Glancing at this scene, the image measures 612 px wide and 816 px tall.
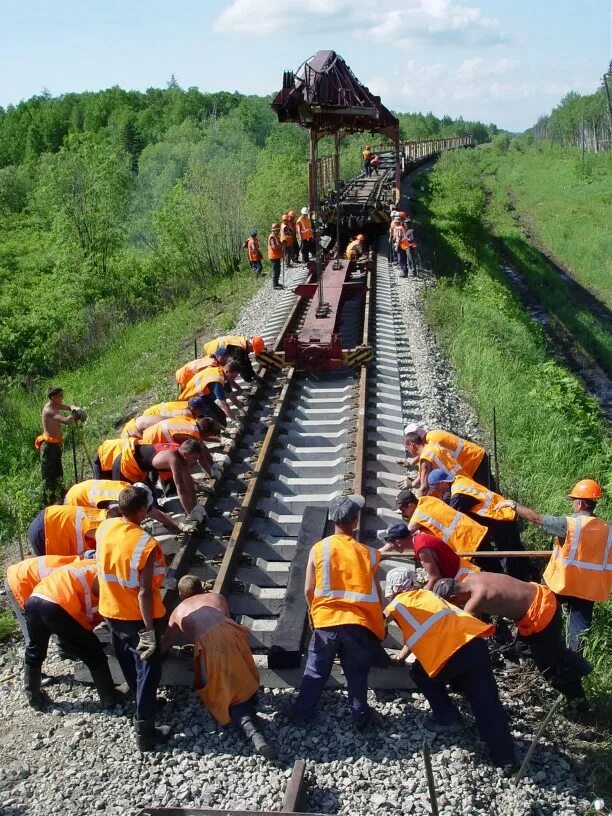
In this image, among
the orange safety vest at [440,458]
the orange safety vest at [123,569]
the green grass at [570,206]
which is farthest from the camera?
the green grass at [570,206]

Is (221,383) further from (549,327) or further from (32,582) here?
(549,327)

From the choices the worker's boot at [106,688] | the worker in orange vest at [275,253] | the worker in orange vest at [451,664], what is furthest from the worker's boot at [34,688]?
the worker in orange vest at [275,253]

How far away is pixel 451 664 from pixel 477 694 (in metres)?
0.22

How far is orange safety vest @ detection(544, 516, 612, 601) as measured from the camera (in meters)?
5.67

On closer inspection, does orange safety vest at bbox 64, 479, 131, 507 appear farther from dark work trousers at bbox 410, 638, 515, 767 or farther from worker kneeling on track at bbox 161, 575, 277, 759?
dark work trousers at bbox 410, 638, 515, 767

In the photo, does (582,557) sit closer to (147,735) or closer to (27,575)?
(147,735)

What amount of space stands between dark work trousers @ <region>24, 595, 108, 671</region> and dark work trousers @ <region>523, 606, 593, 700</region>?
286cm

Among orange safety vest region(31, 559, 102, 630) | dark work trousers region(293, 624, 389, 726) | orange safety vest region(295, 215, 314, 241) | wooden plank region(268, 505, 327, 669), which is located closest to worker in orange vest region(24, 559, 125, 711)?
orange safety vest region(31, 559, 102, 630)

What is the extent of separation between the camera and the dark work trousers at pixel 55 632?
511cm

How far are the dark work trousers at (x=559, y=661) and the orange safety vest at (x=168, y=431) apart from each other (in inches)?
146

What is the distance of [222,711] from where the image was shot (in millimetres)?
4840

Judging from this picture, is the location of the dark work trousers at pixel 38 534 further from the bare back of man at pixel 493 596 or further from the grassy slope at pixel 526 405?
the grassy slope at pixel 526 405

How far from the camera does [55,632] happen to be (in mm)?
5168

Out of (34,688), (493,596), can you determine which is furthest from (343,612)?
(34,688)
